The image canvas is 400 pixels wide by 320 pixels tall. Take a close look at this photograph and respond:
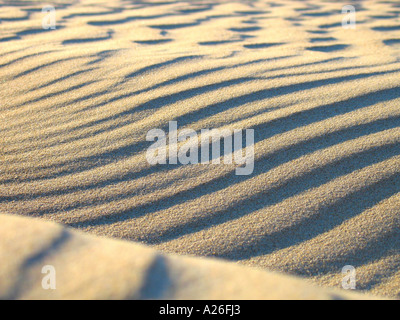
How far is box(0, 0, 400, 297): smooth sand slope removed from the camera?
1286 millimetres

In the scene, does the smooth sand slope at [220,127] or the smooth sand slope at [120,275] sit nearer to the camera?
the smooth sand slope at [120,275]

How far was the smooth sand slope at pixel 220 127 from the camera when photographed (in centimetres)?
129

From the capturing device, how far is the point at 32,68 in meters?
2.23

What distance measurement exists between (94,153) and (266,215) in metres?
0.71

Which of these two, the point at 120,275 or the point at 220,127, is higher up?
the point at 220,127

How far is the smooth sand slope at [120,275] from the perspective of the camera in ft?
3.20

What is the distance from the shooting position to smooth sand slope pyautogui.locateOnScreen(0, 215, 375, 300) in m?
0.97

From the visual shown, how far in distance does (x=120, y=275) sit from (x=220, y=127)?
871mm

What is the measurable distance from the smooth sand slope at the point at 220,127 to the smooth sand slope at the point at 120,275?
12 cm

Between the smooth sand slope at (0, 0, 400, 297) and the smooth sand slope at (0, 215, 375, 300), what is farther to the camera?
the smooth sand slope at (0, 0, 400, 297)

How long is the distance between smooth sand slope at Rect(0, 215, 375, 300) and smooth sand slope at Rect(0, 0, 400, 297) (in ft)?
0.41

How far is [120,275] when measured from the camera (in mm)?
1018

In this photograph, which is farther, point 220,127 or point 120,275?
point 220,127
